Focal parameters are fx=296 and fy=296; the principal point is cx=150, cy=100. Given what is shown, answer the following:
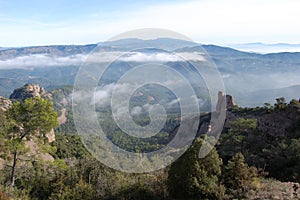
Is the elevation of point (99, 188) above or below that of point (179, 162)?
below

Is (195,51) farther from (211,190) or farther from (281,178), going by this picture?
(281,178)

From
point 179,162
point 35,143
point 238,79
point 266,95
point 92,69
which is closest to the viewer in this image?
point 179,162

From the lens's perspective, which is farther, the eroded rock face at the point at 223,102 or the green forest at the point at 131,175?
the eroded rock face at the point at 223,102

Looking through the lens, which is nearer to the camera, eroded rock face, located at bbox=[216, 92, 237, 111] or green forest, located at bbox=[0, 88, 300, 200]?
green forest, located at bbox=[0, 88, 300, 200]

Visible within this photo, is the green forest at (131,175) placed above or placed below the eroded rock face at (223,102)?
above

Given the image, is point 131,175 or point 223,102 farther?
point 223,102

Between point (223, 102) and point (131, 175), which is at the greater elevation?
point (131, 175)

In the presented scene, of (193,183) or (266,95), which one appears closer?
(193,183)

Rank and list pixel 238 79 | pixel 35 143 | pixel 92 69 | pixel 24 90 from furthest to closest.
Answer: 1. pixel 238 79
2. pixel 24 90
3. pixel 35 143
4. pixel 92 69

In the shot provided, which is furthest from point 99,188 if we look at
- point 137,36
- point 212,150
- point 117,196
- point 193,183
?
point 137,36

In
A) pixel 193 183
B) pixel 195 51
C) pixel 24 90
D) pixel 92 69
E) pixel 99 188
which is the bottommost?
pixel 24 90

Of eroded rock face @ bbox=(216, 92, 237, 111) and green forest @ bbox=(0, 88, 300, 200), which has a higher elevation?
green forest @ bbox=(0, 88, 300, 200)
